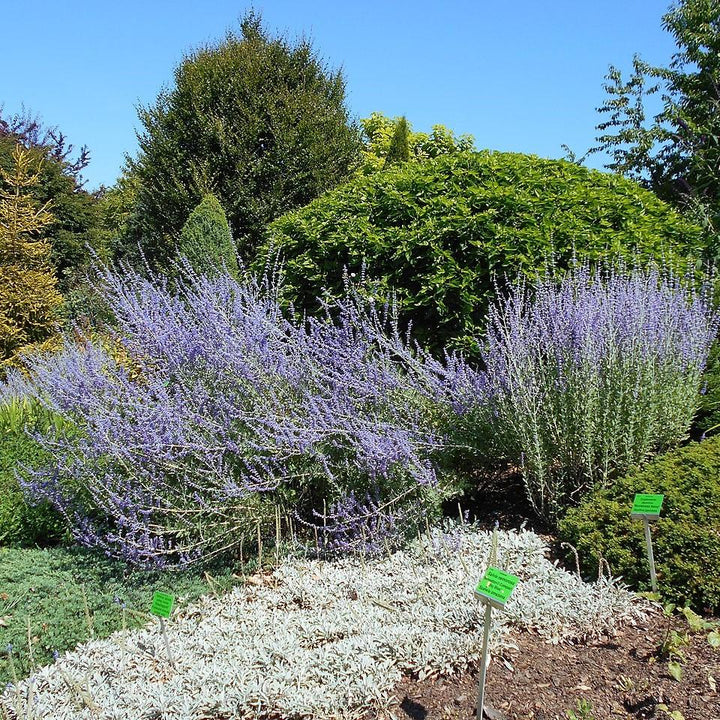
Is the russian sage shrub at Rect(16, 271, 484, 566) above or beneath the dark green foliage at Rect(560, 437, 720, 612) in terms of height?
above

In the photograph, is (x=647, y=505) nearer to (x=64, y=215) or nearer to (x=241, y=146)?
(x=241, y=146)

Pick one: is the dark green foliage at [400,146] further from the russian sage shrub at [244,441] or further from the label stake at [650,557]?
the label stake at [650,557]

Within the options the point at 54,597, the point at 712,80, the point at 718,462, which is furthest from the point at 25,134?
the point at 718,462

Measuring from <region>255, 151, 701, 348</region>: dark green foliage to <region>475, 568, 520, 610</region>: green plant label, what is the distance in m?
3.15

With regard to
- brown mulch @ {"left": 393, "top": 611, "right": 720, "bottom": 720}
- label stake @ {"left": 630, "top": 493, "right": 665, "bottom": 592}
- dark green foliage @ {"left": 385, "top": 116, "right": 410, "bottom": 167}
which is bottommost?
brown mulch @ {"left": 393, "top": 611, "right": 720, "bottom": 720}

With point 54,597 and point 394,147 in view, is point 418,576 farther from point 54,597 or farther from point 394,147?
point 394,147

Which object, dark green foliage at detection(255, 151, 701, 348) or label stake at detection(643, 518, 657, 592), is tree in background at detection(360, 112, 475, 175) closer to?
dark green foliage at detection(255, 151, 701, 348)

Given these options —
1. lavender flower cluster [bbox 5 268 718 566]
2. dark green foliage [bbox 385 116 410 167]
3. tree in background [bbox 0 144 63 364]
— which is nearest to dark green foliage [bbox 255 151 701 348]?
lavender flower cluster [bbox 5 268 718 566]

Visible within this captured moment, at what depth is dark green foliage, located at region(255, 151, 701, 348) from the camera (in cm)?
518

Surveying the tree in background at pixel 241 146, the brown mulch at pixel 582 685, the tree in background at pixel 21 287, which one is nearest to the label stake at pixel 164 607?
the brown mulch at pixel 582 685

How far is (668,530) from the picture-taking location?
304 centimetres

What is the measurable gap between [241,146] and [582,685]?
9.10 metres

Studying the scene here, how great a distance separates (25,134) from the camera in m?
18.6

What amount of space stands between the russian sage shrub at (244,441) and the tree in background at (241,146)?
5957 millimetres
